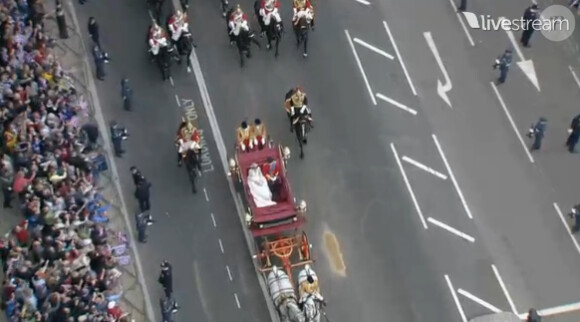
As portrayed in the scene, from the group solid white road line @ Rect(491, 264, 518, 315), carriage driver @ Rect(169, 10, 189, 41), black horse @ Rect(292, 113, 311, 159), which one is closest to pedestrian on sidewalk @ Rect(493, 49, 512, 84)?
black horse @ Rect(292, 113, 311, 159)

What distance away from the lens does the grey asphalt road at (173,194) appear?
138 feet

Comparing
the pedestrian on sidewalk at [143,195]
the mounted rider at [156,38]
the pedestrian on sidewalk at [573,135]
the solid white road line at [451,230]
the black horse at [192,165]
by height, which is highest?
the mounted rider at [156,38]

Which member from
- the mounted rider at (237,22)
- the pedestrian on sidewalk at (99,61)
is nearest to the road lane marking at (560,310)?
the mounted rider at (237,22)

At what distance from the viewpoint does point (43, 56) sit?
44719 millimetres

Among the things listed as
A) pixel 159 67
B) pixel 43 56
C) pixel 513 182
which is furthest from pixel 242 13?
pixel 513 182

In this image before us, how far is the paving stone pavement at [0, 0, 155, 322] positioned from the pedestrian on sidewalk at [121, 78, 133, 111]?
41.8 inches

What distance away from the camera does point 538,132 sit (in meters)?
45.5

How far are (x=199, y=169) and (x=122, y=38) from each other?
7332mm

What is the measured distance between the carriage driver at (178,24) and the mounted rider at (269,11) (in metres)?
2.71

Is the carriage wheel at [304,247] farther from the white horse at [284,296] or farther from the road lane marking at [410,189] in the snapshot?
the road lane marking at [410,189]

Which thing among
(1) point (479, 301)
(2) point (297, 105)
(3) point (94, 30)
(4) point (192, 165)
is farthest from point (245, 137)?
(1) point (479, 301)

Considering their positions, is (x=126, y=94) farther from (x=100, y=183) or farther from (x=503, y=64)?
(x=503, y=64)

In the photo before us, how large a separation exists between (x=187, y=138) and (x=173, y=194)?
2370 mm

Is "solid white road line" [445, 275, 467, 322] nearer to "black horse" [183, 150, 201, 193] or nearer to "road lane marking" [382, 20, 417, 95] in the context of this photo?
"road lane marking" [382, 20, 417, 95]
